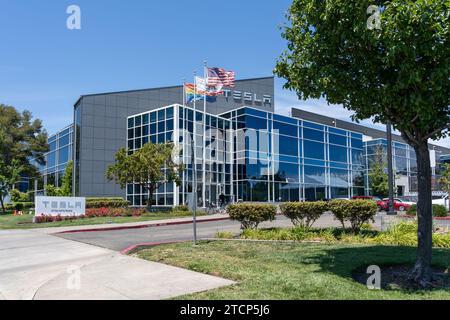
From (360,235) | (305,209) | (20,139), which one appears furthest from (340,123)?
(360,235)

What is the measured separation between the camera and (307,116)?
6297 centimetres

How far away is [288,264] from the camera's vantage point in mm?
9867

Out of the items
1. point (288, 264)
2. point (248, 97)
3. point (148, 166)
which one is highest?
point (248, 97)

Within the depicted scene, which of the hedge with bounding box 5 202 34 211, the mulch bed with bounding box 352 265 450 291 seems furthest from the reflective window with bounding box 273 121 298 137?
the mulch bed with bounding box 352 265 450 291

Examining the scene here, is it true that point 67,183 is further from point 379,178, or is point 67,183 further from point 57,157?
point 379,178

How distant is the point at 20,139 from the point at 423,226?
171 feet

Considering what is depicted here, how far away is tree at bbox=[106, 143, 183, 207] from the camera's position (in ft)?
112

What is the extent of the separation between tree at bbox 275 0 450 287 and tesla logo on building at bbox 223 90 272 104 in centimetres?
4129

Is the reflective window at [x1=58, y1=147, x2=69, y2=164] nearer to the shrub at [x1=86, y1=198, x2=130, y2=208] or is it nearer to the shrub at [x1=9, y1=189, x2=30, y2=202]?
the shrub at [x1=9, y1=189, x2=30, y2=202]

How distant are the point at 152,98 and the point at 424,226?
41270mm

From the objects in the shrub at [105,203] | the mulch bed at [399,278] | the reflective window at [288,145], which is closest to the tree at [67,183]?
the shrub at [105,203]

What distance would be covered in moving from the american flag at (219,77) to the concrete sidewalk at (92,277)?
2548 centimetres

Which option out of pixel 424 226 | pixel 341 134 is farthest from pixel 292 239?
pixel 341 134
